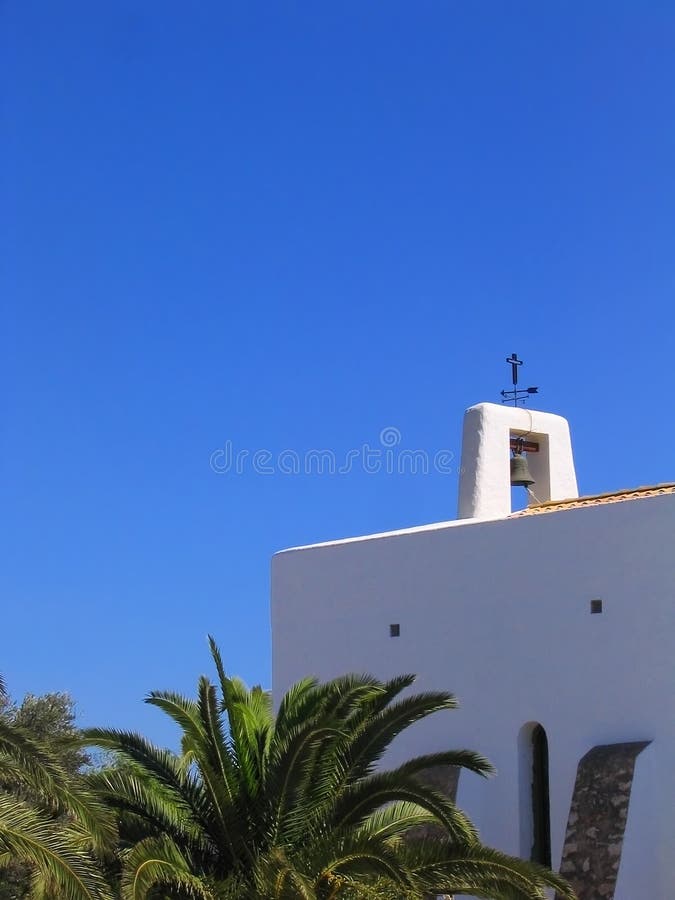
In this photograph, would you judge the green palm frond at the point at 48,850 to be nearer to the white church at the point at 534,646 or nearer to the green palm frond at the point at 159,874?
the green palm frond at the point at 159,874

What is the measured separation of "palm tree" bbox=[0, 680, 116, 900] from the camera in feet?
34.7

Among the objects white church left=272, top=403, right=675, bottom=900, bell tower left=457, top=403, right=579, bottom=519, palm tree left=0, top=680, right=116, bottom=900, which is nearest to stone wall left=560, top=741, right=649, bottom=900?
white church left=272, top=403, right=675, bottom=900

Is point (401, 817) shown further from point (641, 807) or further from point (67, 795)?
point (67, 795)

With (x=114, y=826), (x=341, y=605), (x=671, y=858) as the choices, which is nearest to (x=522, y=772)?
(x=671, y=858)

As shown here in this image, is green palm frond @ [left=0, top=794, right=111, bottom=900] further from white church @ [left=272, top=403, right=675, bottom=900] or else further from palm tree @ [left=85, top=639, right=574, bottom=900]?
white church @ [left=272, top=403, right=675, bottom=900]

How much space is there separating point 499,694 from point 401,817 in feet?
10.5

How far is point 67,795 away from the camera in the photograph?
11.1m

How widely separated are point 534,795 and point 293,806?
13.7 ft

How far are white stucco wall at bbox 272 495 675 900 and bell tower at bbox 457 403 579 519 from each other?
145 cm

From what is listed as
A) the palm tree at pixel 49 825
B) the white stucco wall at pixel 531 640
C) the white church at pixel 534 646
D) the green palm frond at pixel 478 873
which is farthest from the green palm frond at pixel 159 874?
the white stucco wall at pixel 531 640

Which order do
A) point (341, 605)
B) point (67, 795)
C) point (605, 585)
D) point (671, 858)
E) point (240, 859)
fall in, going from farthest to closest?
point (341, 605) → point (605, 585) → point (671, 858) → point (240, 859) → point (67, 795)

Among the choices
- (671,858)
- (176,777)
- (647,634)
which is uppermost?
(647,634)

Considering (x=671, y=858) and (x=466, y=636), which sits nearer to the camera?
(x=671, y=858)

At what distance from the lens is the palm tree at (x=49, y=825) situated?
34.7 feet
